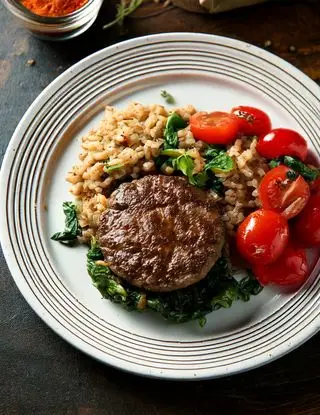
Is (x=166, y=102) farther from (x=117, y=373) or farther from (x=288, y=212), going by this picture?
(x=117, y=373)

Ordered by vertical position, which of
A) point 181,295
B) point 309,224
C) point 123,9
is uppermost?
point 123,9

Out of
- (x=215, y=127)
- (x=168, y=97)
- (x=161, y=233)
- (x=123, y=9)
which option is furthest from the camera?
(x=123, y=9)

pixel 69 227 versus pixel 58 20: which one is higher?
pixel 58 20

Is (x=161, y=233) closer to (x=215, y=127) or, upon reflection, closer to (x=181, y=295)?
(x=181, y=295)

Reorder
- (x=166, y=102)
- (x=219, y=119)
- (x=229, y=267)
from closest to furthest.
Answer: (x=229, y=267) < (x=219, y=119) < (x=166, y=102)

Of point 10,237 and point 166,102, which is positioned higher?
point 166,102

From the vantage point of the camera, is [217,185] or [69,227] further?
[69,227]

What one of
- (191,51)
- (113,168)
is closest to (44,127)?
(113,168)

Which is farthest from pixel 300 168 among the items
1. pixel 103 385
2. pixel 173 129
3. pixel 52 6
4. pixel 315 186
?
pixel 52 6
